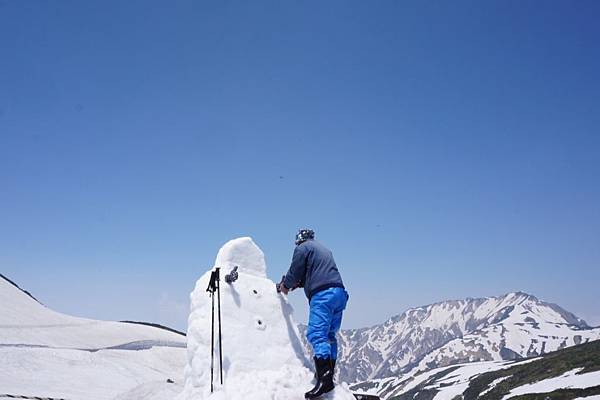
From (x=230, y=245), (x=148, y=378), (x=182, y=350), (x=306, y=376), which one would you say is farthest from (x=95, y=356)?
(x=306, y=376)

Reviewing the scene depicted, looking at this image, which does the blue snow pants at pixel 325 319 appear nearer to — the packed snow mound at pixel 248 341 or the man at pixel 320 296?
the man at pixel 320 296

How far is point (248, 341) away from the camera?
331 inches

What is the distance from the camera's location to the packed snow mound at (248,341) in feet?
24.7

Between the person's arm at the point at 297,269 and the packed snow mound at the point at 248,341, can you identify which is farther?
the person's arm at the point at 297,269

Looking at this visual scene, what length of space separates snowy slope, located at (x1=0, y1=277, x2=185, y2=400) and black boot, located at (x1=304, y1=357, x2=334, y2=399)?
5780 mm

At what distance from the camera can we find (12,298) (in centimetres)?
3119

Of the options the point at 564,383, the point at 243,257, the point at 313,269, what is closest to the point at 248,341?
the point at 313,269

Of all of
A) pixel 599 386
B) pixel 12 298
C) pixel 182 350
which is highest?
pixel 12 298

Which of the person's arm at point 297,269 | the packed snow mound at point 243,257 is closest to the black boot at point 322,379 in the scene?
Result: the person's arm at point 297,269

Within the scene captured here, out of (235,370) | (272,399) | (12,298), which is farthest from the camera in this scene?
(12,298)

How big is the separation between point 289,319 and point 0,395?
795 cm

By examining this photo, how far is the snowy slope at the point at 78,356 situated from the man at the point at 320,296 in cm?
584

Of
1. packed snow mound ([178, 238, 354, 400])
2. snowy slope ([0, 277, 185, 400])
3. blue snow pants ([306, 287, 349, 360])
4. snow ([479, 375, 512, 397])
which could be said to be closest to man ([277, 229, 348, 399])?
blue snow pants ([306, 287, 349, 360])

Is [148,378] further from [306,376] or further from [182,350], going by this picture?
[306,376]
